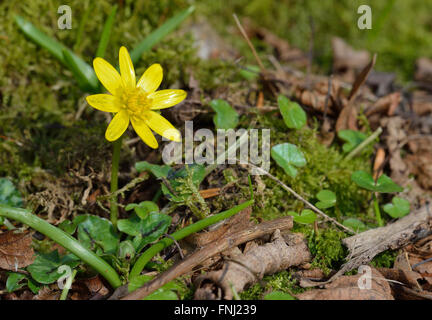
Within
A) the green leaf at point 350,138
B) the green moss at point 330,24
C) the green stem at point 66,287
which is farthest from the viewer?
the green moss at point 330,24

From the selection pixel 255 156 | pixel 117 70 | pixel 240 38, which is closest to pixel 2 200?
pixel 117 70

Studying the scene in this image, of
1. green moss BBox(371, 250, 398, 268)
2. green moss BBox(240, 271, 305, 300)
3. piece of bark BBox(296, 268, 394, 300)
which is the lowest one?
green moss BBox(371, 250, 398, 268)

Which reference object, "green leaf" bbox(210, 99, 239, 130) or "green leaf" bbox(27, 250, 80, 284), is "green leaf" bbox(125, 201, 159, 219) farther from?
"green leaf" bbox(210, 99, 239, 130)

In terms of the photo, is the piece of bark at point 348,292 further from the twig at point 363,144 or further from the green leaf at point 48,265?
the green leaf at point 48,265

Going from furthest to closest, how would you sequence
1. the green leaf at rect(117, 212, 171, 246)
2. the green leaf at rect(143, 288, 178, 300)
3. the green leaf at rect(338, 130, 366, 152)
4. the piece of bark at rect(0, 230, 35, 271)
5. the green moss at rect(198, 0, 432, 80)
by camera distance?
the green moss at rect(198, 0, 432, 80), the green leaf at rect(338, 130, 366, 152), the green leaf at rect(117, 212, 171, 246), the piece of bark at rect(0, 230, 35, 271), the green leaf at rect(143, 288, 178, 300)

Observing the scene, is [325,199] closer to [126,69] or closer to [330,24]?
[126,69]

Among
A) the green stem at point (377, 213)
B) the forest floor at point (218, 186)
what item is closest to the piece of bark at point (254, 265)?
the forest floor at point (218, 186)

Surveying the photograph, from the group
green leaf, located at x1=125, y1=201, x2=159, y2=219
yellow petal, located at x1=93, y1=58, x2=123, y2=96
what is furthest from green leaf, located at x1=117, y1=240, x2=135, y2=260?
yellow petal, located at x1=93, y1=58, x2=123, y2=96
